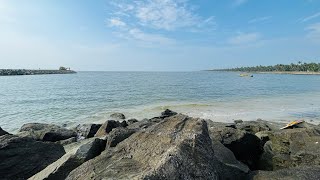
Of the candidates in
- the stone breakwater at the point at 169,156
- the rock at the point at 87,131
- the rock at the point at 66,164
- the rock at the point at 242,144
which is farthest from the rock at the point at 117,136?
the rock at the point at 87,131

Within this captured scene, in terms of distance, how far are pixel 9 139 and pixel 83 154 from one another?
2.80 metres

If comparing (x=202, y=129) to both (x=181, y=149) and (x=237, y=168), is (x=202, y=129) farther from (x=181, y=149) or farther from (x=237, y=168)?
(x=237, y=168)

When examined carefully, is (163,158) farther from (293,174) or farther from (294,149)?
(294,149)

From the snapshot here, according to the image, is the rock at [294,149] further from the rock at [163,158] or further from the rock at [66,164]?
the rock at [66,164]

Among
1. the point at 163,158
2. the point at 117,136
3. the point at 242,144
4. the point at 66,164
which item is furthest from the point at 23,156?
the point at 242,144

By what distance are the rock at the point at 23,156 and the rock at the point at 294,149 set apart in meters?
A: 6.07

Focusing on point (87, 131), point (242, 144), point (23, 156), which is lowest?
point (87, 131)

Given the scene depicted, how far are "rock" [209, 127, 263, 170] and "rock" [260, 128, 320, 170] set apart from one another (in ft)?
1.50

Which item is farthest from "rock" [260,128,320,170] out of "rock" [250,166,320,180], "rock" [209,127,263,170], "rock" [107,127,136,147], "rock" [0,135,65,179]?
"rock" [0,135,65,179]

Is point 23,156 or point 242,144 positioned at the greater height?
point 23,156

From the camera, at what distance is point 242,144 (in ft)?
30.8

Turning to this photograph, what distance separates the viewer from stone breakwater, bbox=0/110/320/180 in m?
4.73

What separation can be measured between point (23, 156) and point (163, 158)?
15.3 feet

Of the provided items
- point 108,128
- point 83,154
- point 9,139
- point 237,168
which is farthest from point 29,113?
point 237,168
